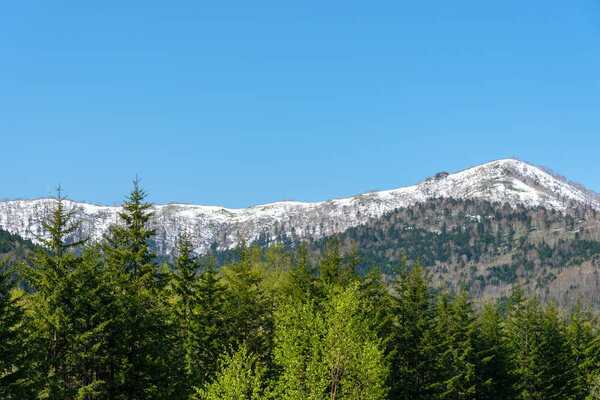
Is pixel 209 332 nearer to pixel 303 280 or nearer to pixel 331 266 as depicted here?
pixel 303 280

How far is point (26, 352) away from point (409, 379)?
140 feet

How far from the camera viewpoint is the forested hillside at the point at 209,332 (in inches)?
1618

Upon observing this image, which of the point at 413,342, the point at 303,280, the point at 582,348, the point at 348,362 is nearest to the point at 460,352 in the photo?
the point at 413,342

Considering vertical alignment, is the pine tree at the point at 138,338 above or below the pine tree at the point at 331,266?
below

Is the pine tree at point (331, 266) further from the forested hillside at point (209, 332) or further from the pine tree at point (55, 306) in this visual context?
the pine tree at point (55, 306)

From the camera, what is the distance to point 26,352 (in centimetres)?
3628

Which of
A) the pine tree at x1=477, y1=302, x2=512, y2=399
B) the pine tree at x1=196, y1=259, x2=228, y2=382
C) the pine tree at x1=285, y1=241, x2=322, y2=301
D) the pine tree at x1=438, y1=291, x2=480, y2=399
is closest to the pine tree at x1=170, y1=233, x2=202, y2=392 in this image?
the pine tree at x1=196, y1=259, x2=228, y2=382

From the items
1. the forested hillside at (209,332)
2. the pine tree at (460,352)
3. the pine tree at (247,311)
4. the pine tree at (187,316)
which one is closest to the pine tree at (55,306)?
the forested hillside at (209,332)

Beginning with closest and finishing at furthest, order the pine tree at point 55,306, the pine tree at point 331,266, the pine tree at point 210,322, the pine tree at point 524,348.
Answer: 1. the pine tree at point 55,306
2. the pine tree at point 210,322
3. the pine tree at point 331,266
4. the pine tree at point 524,348

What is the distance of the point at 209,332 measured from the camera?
56281 millimetres

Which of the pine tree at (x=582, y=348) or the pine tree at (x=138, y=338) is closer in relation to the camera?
the pine tree at (x=138, y=338)

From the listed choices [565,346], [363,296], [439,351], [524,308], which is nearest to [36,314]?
[363,296]

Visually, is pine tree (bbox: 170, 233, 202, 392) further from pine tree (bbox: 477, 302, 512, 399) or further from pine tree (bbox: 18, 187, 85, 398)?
pine tree (bbox: 477, 302, 512, 399)

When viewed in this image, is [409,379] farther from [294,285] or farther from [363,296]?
[294,285]
